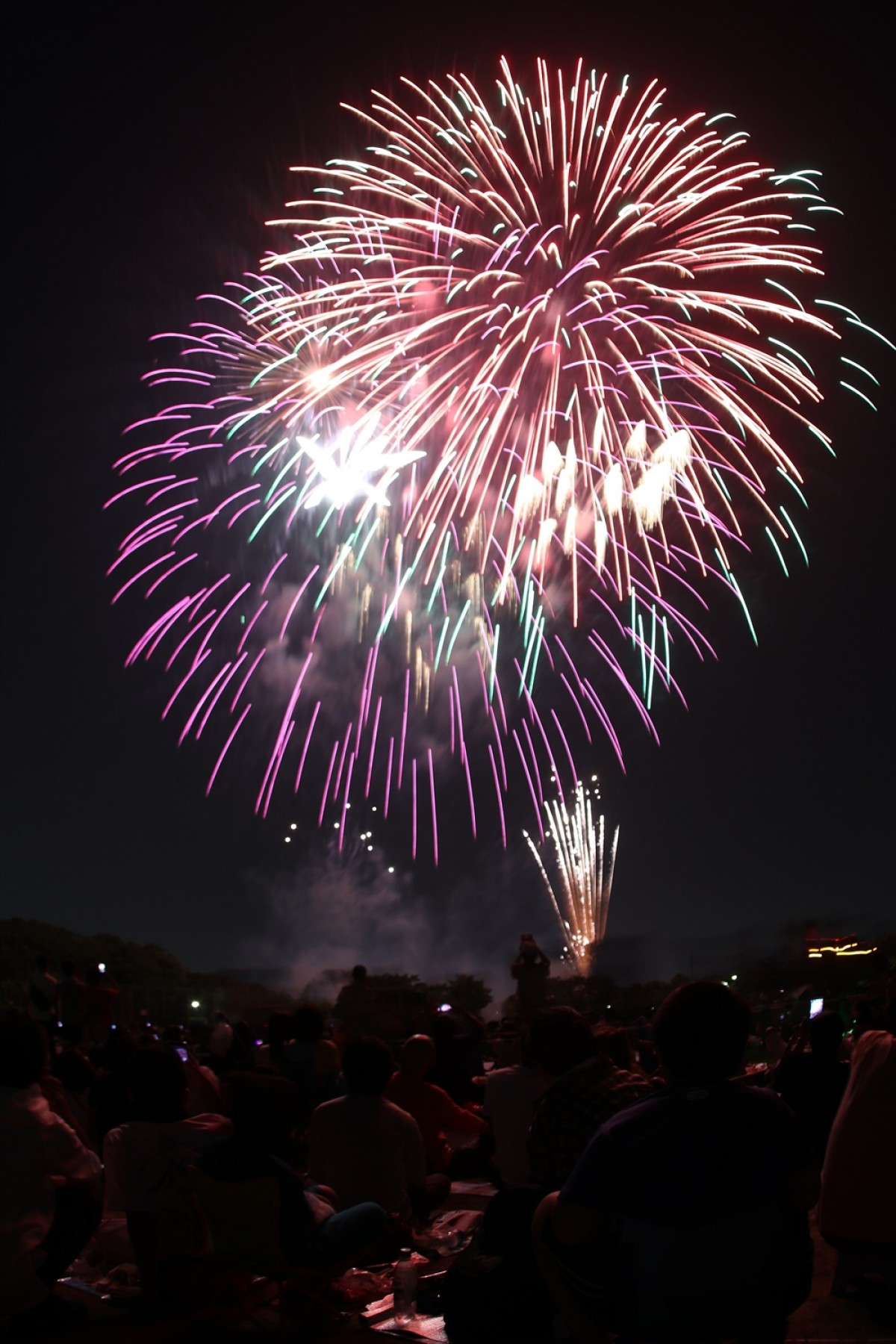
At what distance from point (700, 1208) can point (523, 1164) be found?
4717mm

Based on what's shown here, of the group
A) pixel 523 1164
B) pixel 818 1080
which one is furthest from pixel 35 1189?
pixel 818 1080

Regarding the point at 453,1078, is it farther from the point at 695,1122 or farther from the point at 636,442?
the point at 636,442

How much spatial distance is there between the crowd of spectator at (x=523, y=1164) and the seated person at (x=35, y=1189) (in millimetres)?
10

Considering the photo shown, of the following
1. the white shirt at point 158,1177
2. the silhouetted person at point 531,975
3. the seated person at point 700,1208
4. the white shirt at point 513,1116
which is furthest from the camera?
the silhouetted person at point 531,975

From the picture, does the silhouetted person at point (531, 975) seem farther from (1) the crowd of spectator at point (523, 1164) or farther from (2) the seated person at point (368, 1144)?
(2) the seated person at point (368, 1144)

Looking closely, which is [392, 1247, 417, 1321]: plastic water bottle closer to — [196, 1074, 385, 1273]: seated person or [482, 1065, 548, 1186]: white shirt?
[196, 1074, 385, 1273]: seated person

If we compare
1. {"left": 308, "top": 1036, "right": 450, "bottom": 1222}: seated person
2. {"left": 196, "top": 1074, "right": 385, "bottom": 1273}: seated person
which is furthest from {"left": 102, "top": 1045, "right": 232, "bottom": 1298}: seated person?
{"left": 308, "top": 1036, "right": 450, "bottom": 1222}: seated person

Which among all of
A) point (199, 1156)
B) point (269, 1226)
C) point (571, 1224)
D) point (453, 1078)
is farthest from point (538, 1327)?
point (453, 1078)

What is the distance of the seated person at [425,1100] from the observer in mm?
8516

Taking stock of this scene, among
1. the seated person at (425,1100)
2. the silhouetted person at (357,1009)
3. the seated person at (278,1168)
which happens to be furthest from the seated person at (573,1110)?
the silhouetted person at (357,1009)

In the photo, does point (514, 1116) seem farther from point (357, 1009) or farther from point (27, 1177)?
point (357, 1009)

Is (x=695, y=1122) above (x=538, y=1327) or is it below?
above

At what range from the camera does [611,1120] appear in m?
3.10

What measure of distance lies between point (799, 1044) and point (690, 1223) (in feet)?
19.2
